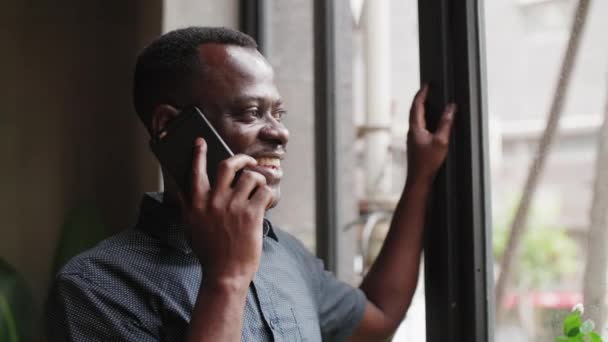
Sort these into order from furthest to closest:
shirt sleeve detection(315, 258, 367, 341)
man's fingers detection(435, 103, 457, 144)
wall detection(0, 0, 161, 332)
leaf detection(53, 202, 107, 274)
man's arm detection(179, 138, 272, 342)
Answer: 1. wall detection(0, 0, 161, 332)
2. leaf detection(53, 202, 107, 274)
3. shirt sleeve detection(315, 258, 367, 341)
4. man's fingers detection(435, 103, 457, 144)
5. man's arm detection(179, 138, 272, 342)

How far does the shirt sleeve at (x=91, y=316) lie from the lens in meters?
0.90

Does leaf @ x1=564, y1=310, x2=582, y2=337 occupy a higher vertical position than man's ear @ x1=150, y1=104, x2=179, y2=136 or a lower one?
lower

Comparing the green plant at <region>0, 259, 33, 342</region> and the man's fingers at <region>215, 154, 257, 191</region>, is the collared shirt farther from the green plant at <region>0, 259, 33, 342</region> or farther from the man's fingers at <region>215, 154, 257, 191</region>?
the green plant at <region>0, 259, 33, 342</region>

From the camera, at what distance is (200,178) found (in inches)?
34.8

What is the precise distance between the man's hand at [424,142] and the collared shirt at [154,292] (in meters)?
0.28

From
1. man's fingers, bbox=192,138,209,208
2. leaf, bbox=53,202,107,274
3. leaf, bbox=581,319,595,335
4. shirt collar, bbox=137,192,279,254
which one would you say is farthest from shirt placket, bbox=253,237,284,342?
leaf, bbox=53,202,107,274

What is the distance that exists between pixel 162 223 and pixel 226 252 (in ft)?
0.74

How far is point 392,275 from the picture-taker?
1195 millimetres

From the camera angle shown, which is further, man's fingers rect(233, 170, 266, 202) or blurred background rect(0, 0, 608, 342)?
blurred background rect(0, 0, 608, 342)

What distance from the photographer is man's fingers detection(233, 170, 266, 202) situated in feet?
2.85

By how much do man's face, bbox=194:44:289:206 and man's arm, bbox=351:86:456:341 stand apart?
24 cm

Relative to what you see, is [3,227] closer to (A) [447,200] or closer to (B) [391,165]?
(B) [391,165]

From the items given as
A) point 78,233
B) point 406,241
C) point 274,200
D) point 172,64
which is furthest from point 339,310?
point 78,233

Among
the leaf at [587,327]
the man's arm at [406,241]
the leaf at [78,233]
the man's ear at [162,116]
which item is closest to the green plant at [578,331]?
the leaf at [587,327]
